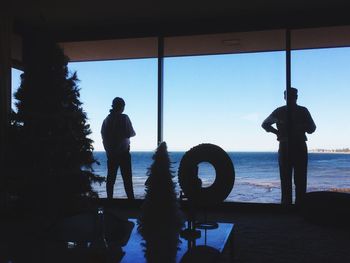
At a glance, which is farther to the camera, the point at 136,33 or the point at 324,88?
the point at 324,88

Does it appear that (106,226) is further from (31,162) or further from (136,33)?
(136,33)

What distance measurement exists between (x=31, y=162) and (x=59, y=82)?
724 millimetres

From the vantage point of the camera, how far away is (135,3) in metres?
3.48

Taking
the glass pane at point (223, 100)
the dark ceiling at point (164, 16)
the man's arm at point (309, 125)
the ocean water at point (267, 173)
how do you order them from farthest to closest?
the glass pane at point (223, 100)
the ocean water at point (267, 173)
the man's arm at point (309, 125)
the dark ceiling at point (164, 16)

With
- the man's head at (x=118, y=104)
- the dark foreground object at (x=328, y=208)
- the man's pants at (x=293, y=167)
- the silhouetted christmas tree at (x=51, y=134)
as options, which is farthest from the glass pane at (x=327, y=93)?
the silhouetted christmas tree at (x=51, y=134)

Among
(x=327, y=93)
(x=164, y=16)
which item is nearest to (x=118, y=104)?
(x=164, y=16)

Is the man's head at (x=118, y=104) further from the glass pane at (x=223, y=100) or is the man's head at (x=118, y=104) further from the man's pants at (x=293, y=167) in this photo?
the glass pane at (x=223, y=100)

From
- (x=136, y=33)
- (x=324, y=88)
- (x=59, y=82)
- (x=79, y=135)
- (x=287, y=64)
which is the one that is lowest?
(x=79, y=135)

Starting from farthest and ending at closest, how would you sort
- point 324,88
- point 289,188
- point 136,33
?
point 324,88
point 136,33
point 289,188

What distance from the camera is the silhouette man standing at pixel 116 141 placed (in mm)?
4105

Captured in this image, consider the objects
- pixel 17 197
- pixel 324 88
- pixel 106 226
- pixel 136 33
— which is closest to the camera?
pixel 106 226

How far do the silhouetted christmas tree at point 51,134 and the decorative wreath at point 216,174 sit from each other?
156 cm

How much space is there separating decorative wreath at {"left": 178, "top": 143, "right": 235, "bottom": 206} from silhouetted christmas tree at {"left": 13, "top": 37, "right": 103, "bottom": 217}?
156 cm

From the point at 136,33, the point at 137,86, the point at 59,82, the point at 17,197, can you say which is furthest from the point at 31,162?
the point at 137,86
